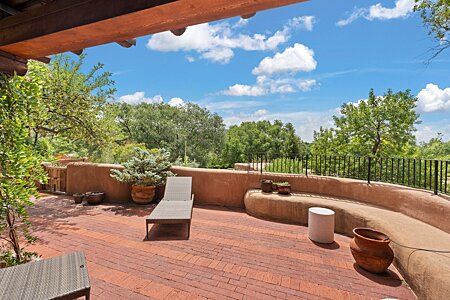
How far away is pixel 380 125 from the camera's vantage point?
41.6 feet

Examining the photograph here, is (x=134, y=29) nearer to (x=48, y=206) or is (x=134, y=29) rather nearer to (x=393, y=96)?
(x=48, y=206)

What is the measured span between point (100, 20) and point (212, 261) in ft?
11.4

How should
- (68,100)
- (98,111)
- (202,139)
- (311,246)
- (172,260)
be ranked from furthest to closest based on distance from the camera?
(202,139), (98,111), (68,100), (311,246), (172,260)

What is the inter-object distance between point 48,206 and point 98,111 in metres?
3.90

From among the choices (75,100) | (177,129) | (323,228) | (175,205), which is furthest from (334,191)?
(177,129)

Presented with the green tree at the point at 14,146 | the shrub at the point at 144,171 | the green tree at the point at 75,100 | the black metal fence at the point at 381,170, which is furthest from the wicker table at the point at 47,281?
the green tree at the point at 75,100

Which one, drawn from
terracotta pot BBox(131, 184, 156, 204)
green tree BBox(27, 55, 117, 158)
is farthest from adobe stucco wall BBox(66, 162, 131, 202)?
green tree BBox(27, 55, 117, 158)

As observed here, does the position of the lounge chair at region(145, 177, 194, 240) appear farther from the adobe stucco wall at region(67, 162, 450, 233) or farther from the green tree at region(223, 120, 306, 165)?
the green tree at region(223, 120, 306, 165)

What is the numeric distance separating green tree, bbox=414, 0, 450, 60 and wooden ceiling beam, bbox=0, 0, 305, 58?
8435 mm

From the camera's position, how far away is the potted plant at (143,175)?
6.29 m

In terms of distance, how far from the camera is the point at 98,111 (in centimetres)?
819

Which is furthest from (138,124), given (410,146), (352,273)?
(410,146)

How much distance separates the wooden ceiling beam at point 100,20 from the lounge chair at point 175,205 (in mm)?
3258

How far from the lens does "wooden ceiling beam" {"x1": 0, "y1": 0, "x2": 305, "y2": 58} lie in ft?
5.00
